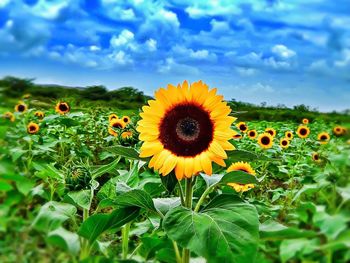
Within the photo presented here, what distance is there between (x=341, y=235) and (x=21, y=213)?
1066mm

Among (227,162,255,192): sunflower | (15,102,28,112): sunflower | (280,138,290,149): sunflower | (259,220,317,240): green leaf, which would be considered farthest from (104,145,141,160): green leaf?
(15,102,28,112): sunflower

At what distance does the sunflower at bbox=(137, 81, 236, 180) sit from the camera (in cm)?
97

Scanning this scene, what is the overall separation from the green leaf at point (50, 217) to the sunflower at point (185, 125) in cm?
17

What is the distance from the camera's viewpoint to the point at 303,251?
0.74 metres

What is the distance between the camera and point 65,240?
0.94 metres

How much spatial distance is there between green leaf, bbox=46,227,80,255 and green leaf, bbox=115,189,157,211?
93 millimetres

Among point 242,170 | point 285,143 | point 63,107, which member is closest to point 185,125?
point 242,170

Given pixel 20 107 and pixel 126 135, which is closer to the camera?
pixel 126 135

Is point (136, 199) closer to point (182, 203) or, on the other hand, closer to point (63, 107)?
point (182, 203)

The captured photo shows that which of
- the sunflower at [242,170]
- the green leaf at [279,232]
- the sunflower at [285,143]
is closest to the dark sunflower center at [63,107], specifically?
the sunflower at [285,143]

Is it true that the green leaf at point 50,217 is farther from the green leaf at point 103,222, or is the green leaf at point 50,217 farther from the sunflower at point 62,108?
the sunflower at point 62,108

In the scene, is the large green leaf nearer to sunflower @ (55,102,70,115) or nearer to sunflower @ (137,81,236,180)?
sunflower @ (137,81,236,180)

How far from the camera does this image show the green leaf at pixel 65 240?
0.92m

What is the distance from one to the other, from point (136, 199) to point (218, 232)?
0.50 ft
